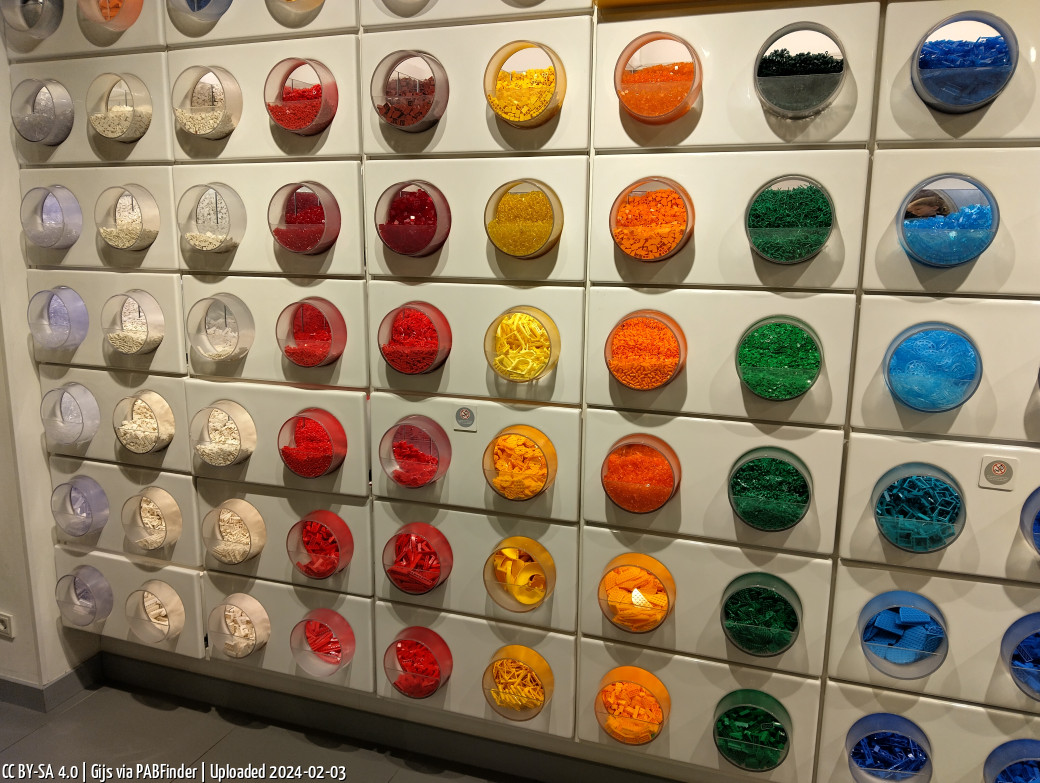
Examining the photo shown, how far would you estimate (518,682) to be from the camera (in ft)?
6.88

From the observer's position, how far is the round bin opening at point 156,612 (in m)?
2.46

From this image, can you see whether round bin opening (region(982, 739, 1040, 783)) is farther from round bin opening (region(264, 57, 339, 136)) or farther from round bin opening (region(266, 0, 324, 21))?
round bin opening (region(266, 0, 324, 21))

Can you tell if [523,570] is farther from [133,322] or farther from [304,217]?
[133,322]

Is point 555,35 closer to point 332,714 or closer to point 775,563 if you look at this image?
point 775,563

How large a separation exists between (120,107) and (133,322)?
680 mm

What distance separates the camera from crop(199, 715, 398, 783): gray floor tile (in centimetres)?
232

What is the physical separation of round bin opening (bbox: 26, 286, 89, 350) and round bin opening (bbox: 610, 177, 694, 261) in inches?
73.6

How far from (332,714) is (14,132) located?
2.29 metres

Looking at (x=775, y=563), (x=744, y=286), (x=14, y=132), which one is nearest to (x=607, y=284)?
(x=744, y=286)

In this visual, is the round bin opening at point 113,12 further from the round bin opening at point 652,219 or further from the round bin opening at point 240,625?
the round bin opening at point 240,625

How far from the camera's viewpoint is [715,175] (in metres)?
1.74

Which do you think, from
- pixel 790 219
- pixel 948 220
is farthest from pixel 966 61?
pixel 790 219

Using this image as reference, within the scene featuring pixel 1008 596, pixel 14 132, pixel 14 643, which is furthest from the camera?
pixel 14 643

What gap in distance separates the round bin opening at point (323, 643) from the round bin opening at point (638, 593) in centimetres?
89
